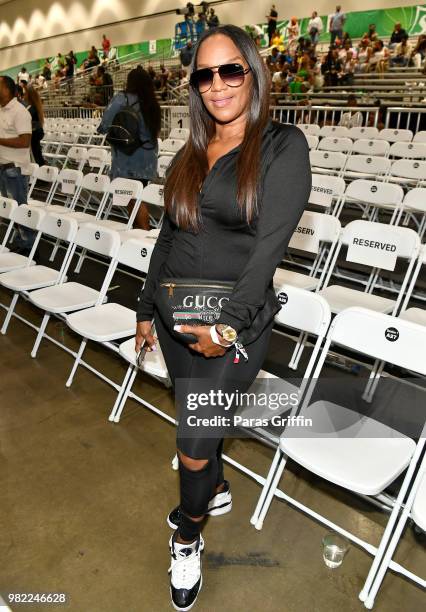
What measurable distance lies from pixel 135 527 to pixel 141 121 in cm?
370

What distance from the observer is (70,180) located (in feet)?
17.6

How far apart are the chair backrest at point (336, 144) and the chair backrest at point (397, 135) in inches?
28.4

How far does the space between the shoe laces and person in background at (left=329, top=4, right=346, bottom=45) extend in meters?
14.5

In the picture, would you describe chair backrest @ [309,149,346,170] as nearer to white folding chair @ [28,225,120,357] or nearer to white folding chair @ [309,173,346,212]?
white folding chair @ [309,173,346,212]

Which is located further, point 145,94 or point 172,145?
point 172,145

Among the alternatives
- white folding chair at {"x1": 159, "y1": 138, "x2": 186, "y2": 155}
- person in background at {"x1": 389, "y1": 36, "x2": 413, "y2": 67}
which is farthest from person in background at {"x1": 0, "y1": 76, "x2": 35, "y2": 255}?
person in background at {"x1": 389, "y1": 36, "x2": 413, "y2": 67}

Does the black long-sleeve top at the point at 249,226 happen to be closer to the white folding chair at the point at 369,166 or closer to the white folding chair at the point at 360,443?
the white folding chair at the point at 360,443

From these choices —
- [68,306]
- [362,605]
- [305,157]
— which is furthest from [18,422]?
[305,157]

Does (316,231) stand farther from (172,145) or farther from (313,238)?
(172,145)

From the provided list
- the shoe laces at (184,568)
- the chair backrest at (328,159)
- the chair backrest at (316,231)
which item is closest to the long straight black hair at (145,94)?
the chair backrest at (316,231)

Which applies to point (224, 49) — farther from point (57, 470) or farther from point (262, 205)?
point (57, 470)

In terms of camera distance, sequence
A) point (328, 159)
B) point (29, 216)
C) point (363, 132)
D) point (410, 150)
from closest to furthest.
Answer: point (29, 216) → point (328, 159) → point (410, 150) → point (363, 132)

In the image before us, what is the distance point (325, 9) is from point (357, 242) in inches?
626

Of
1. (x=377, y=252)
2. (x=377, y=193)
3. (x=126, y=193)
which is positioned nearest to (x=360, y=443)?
(x=377, y=252)
